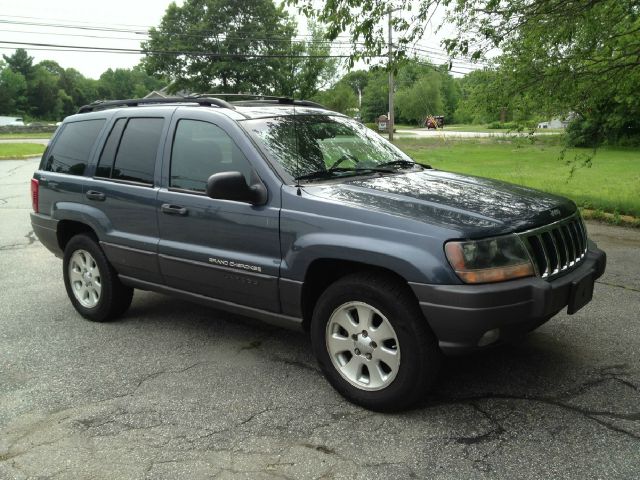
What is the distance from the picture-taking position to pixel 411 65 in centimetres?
834

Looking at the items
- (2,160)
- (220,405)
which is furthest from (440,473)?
(2,160)

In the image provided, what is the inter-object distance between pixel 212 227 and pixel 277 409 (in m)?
1.30

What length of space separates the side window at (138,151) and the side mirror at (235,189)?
3.49ft

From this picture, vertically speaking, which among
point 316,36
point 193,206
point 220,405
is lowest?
point 220,405

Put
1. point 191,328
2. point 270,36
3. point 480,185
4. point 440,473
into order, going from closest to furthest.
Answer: point 440,473 → point 480,185 → point 191,328 → point 270,36

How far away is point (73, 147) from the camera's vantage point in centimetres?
526

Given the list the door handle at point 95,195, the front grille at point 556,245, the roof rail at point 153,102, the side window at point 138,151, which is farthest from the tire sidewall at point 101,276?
the front grille at point 556,245

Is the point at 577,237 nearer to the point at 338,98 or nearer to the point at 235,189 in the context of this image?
the point at 235,189

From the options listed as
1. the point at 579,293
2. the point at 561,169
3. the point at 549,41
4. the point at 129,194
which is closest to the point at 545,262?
the point at 579,293

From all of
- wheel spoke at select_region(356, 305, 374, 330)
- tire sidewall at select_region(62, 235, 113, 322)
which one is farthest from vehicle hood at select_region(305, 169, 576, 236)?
tire sidewall at select_region(62, 235, 113, 322)

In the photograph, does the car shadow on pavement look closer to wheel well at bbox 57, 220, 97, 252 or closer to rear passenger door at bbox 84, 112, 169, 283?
rear passenger door at bbox 84, 112, 169, 283

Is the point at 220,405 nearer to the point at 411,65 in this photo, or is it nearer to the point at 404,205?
the point at 404,205

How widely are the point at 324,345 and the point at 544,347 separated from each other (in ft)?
5.75

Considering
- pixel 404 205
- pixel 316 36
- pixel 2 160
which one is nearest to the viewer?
pixel 404 205
